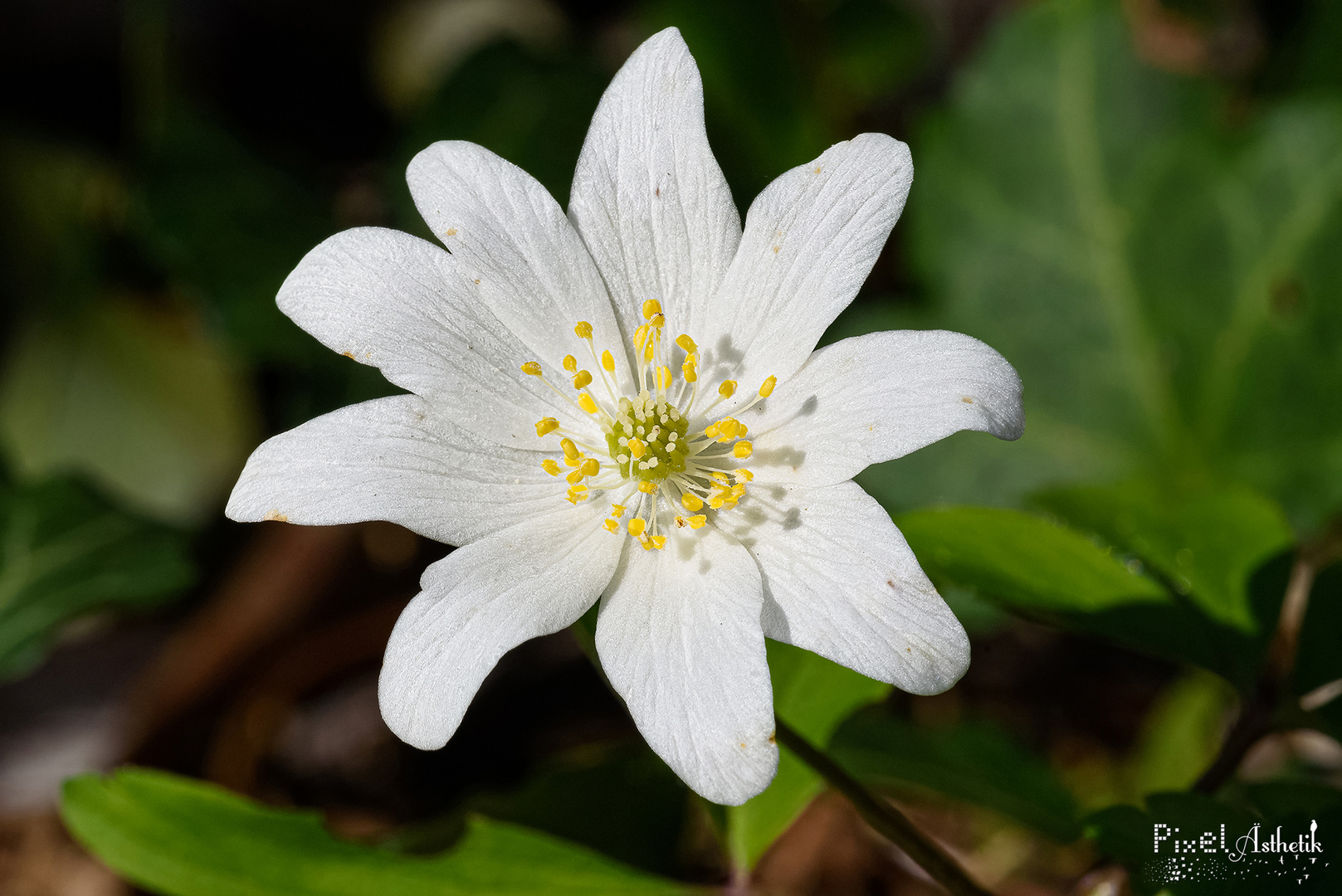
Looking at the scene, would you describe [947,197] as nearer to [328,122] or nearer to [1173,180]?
[1173,180]

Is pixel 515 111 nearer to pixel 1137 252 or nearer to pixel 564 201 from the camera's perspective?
pixel 564 201

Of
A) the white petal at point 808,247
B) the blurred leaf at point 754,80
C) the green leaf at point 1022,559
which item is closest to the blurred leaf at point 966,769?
the green leaf at point 1022,559

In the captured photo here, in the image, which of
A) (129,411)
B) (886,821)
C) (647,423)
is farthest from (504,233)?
(129,411)

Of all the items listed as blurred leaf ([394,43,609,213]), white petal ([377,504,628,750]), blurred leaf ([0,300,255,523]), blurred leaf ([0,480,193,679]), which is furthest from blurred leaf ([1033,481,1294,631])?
blurred leaf ([0,300,255,523])

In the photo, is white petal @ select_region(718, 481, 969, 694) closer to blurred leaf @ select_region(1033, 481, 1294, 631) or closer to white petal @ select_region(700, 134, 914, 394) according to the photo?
white petal @ select_region(700, 134, 914, 394)

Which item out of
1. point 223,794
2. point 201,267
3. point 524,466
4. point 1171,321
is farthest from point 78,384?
point 1171,321

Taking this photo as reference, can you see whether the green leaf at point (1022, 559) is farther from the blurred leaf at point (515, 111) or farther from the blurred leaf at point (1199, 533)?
the blurred leaf at point (515, 111)
